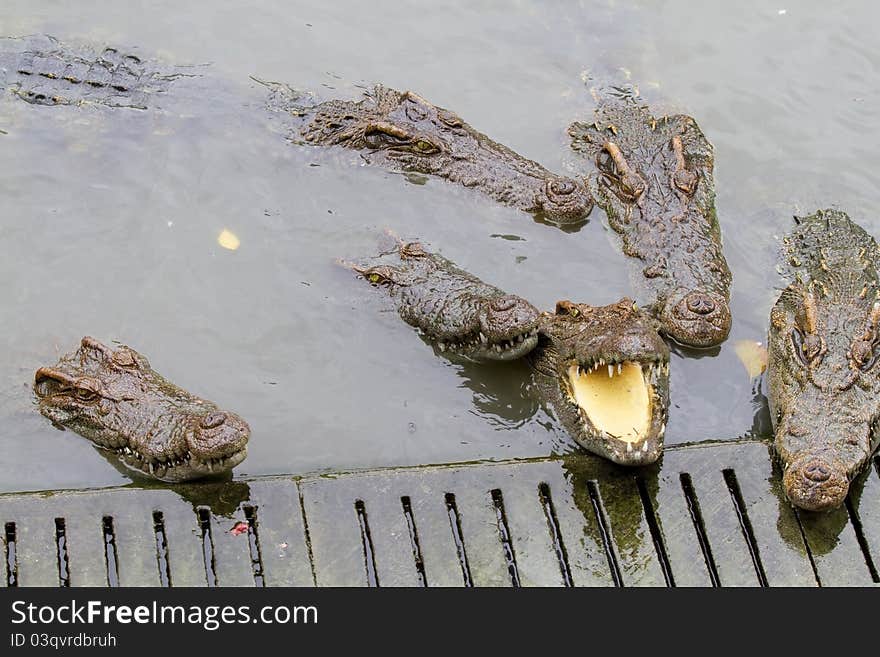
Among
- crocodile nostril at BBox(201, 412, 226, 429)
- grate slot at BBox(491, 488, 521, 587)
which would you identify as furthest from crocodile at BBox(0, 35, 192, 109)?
grate slot at BBox(491, 488, 521, 587)

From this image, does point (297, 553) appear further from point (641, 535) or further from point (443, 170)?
point (443, 170)

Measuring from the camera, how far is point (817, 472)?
581cm

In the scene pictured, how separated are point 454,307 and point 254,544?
6.93 ft

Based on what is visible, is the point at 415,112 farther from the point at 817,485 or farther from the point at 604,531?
the point at 817,485

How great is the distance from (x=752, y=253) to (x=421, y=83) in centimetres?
357

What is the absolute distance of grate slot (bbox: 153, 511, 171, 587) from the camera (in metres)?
5.64

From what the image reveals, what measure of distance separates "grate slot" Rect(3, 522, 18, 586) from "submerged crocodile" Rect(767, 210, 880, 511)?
14.3 ft

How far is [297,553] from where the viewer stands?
5766mm

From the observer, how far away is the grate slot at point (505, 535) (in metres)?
5.75

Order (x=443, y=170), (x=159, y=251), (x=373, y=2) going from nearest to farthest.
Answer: (x=159, y=251) < (x=443, y=170) < (x=373, y=2)

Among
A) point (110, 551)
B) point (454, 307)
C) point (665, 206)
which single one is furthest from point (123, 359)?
point (665, 206)

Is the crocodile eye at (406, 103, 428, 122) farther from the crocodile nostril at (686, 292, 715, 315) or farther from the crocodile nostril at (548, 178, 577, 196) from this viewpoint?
the crocodile nostril at (686, 292, 715, 315)
